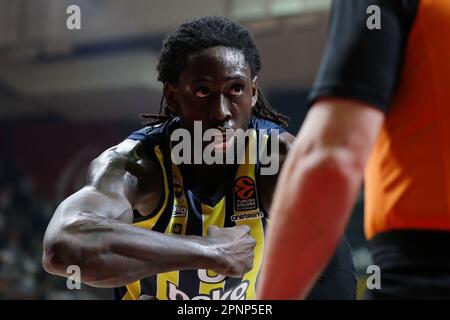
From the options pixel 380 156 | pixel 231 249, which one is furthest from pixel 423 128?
pixel 231 249

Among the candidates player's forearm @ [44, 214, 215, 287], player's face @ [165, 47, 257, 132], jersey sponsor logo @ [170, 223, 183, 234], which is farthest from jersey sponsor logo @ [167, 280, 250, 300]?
player's face @ [165, 47, 257, 132]

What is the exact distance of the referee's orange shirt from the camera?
1.11m

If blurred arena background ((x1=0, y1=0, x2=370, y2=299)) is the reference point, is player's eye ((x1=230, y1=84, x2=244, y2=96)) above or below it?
below

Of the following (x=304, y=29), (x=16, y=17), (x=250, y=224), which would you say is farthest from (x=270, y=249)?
(x=16, y=17)

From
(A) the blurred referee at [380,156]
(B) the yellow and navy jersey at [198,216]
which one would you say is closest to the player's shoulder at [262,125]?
(B) the yellow and navy jersey at [198,216]

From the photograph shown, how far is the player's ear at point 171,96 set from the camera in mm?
2707

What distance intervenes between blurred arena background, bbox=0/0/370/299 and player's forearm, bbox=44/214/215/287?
621 centimetres

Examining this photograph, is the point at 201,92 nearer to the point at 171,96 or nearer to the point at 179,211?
the point at 171,96

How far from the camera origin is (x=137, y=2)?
9.52m

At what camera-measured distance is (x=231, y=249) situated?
7.30 ft

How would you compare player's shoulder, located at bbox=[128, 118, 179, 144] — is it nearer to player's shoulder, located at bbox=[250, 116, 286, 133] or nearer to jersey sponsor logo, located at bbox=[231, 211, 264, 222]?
player's shoulder, located at bbox=[250, 116, 286, 133]

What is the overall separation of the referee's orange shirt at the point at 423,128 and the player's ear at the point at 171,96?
1.64 metres

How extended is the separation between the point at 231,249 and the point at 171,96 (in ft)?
2.61
